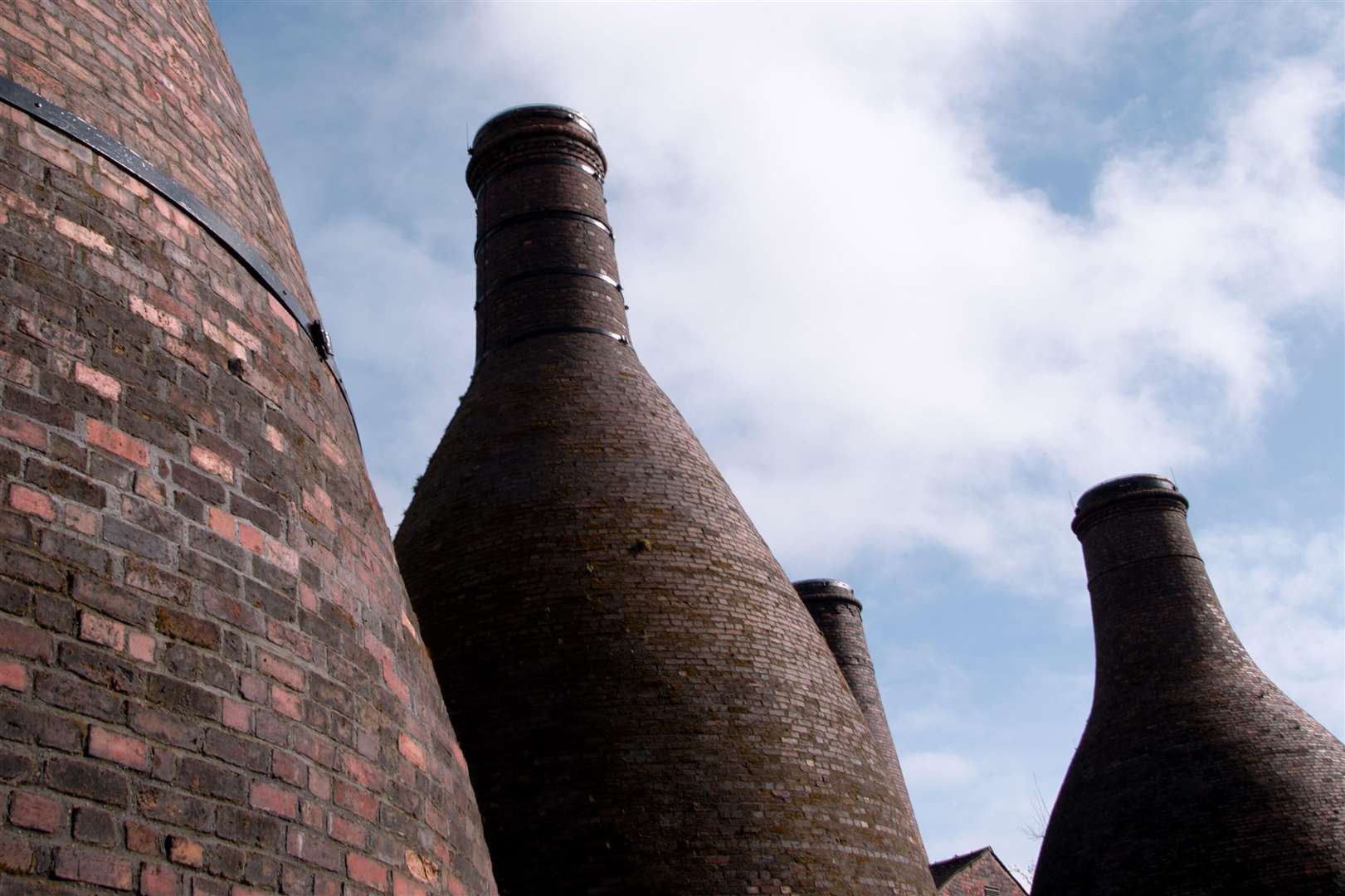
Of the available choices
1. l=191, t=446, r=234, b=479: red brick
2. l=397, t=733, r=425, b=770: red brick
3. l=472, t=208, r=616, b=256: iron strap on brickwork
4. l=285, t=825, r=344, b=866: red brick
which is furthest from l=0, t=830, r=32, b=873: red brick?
l=472, t=208, r=616, b=256: iron strap on brickwork

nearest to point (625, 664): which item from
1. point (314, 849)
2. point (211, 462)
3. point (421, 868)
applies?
point (421, 868)

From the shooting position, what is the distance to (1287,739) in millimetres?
14234

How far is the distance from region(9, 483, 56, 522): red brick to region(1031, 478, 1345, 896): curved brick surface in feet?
44.4

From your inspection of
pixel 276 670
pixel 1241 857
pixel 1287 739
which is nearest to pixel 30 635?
pixel 276 670

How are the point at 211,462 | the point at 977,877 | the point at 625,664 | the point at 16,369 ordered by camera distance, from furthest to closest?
the point at 977,877, the point at 625,664, the point at 211,462, the point at 16,369

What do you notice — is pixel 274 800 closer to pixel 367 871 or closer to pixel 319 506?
pixel 367 871

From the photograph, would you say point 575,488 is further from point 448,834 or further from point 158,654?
point 158,654

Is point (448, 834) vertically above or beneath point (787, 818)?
beneath

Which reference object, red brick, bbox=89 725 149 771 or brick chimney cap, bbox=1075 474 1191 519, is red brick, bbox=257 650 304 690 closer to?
red brick, bbox=89 725 149 771

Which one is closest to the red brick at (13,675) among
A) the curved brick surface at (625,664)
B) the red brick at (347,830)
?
the red brick at (347,830)

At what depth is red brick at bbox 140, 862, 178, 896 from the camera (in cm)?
230

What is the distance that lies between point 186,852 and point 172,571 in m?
0.60

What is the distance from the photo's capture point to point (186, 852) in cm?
241

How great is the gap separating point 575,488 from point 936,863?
11440 millimetres
